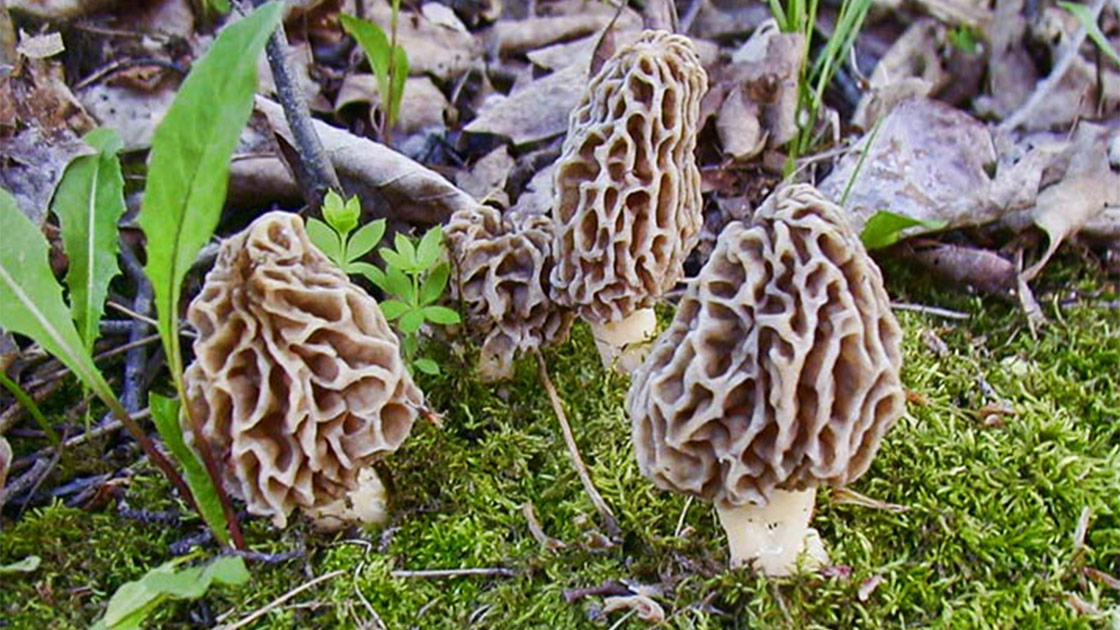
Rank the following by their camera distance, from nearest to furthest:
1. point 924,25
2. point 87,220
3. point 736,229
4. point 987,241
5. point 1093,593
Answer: point 736,229
point 1093,593
point 87,220
point 987,241
point 924,25

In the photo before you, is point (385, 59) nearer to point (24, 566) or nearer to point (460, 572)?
point (460, 572)

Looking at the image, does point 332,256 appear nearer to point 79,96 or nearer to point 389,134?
point 389,134

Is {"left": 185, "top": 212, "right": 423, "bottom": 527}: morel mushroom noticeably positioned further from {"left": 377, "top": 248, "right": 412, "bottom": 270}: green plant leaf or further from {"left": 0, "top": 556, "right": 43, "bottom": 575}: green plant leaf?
{"left": 0, "top": 556, "right": 43, "bottom": 575}: green plant leaf

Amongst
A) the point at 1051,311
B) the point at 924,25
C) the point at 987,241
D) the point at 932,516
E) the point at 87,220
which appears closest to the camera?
the point at 932,516

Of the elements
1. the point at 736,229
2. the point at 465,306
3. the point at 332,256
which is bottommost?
the point at 465,306

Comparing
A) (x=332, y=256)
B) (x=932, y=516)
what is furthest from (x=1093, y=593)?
(x=332, y=256)

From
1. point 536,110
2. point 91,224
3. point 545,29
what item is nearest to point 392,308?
point 91,224
